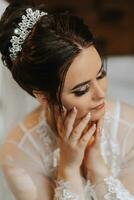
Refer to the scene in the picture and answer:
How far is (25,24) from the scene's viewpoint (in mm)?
1312

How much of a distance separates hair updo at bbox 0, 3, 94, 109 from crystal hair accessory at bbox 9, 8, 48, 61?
0.01 meters

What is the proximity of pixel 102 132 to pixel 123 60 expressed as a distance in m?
1.41

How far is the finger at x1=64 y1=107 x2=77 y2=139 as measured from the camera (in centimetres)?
131

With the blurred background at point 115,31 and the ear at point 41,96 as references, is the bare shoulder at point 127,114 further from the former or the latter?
the blurred background at point 115,31

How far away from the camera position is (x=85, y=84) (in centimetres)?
127

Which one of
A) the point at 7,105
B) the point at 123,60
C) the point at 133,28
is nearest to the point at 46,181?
the point at 7,105

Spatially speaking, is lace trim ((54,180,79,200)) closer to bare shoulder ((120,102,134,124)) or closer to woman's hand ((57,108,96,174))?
woman's hand ((57,108,96,174))

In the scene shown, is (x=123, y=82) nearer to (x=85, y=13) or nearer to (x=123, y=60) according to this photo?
(x=123, y=60)

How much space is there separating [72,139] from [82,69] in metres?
0.19

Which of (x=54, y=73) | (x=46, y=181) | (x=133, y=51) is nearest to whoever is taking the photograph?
(x=54, y=73)

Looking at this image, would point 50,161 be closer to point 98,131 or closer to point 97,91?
point 98,131

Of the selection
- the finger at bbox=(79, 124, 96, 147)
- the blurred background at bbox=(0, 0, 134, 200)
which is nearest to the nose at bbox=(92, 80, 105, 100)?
the finger at bbox=(79, 124, 96, 147)

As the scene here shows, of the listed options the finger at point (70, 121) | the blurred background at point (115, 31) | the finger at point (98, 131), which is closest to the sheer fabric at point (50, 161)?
the finger at point (98, 131)

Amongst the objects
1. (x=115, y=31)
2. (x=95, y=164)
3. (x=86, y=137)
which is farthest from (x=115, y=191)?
(x=115, y=31)
